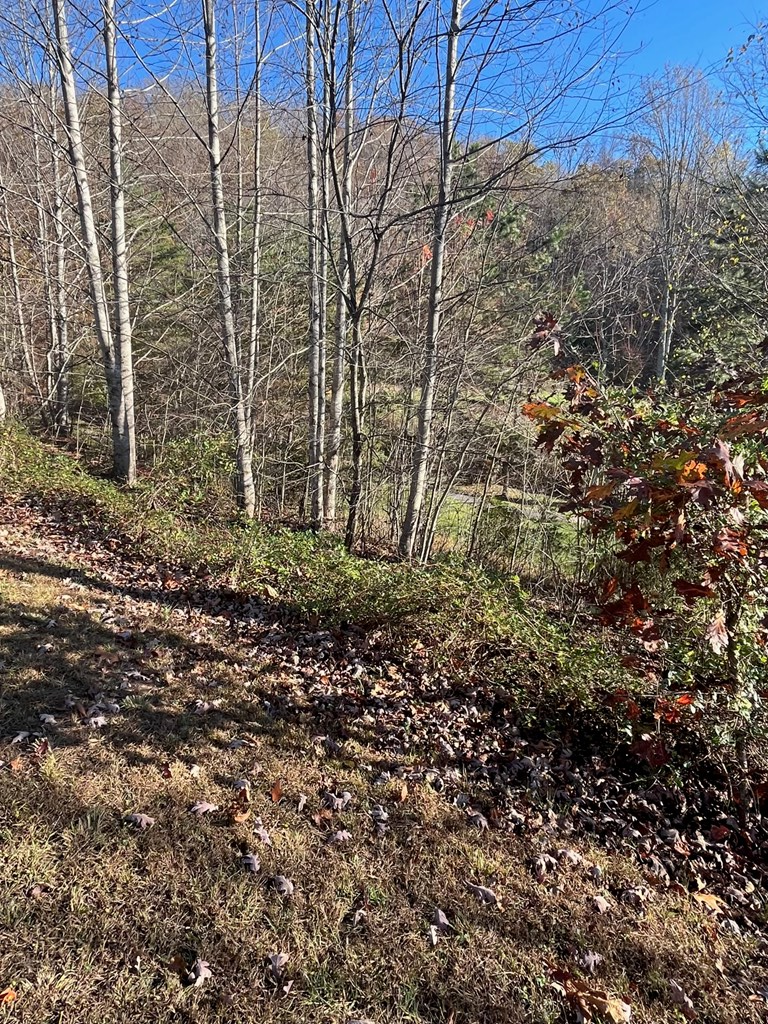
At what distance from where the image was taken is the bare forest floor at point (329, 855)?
238 centimetres

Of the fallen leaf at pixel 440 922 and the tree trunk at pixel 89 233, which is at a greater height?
the tree trunk at pixel 89 233

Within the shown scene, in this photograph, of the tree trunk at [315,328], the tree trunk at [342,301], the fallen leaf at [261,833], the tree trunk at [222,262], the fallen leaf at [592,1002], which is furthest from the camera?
the tree trunk at [315,328]

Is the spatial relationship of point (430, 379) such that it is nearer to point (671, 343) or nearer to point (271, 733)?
point (271, 733)

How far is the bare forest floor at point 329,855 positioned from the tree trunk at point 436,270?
2.75 m

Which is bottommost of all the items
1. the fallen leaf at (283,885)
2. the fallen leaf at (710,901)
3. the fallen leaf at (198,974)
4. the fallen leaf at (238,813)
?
the fallen leaf at (710,901)

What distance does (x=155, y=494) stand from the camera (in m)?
7.81

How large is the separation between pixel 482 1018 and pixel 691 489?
2368 millimetres

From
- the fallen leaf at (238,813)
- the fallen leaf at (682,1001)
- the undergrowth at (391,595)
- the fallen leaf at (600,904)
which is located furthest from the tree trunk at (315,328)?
the fallen leaf at (682,1001)

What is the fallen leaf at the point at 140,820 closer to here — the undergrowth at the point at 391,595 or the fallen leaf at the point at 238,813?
the fallen leaf at the point at 238,813

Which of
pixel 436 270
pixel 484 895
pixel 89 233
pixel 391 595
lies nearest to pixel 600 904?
pixel 484 895

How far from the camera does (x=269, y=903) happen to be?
2693 millimetres

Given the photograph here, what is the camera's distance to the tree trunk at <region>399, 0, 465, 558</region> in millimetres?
5676

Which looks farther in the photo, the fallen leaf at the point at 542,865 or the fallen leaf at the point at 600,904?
the fallen leaf at the point at 542,865

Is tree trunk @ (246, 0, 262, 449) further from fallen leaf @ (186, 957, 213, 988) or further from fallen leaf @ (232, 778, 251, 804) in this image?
fallen leaf @ (186, 957, 213, 988)
